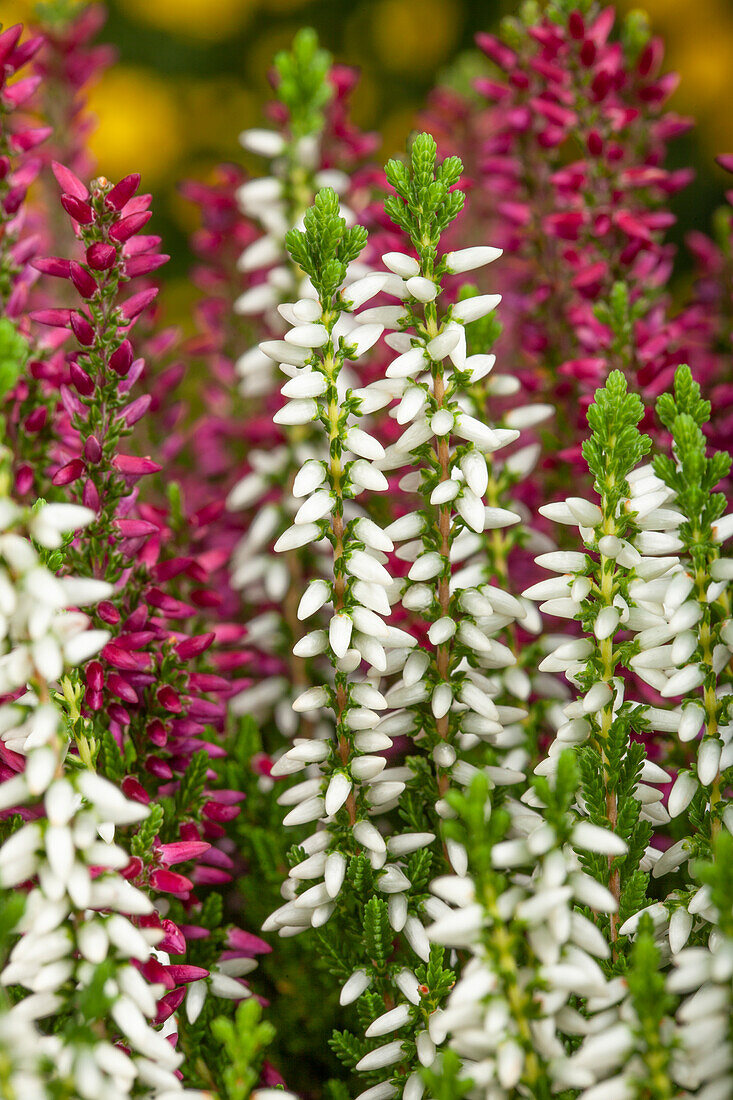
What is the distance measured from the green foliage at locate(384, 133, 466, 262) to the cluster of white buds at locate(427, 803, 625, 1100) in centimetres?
30

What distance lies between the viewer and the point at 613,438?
20.4 inches

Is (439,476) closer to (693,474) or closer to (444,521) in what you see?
(444,521)

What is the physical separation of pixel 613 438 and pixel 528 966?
0.81ft

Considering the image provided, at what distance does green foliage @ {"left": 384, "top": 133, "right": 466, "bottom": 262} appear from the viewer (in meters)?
0.54

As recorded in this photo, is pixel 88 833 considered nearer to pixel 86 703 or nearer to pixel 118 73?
pixel 86 703

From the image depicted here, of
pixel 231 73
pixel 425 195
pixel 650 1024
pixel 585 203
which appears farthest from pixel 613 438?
pixel 231 73

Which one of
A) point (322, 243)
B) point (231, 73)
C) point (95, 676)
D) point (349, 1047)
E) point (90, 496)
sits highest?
point (231, 73)

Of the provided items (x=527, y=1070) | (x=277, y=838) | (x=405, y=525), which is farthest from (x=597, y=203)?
(x=527, y=1070)

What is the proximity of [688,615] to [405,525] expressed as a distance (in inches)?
6.2

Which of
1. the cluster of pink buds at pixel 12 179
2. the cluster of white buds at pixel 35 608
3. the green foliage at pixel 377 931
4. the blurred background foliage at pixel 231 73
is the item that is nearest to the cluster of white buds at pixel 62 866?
the cluster of white buds at pixel 35 608

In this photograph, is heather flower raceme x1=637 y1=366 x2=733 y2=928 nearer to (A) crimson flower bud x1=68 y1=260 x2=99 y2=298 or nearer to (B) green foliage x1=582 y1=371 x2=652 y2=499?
(B) green foliage x1=582 y1=371 x2=652 y2=499

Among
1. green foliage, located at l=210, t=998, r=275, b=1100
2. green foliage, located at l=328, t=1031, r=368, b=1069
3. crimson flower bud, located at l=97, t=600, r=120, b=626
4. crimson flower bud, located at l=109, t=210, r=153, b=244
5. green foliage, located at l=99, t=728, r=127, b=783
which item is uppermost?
crimson flower bud, located at l=109, t=210, r=153, b=244

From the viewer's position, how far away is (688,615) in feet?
1.65

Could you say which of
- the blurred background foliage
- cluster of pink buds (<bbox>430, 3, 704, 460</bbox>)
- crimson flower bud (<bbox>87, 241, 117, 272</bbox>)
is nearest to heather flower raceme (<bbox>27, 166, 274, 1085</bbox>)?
crimson flower bud (<bbox>87, 241, 117, 272</bbox>)
